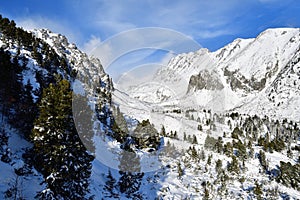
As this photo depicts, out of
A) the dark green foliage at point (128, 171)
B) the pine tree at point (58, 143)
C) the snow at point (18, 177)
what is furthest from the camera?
the dark green foliage at point (128, 171)

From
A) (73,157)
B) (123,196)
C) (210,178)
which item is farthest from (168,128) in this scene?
(73,157)

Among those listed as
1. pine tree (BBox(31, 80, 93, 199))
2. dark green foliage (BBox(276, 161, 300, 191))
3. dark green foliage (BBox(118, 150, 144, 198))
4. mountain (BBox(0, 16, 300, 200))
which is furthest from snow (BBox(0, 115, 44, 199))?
dark green foliage (BBox(276, 161, 300, 191))

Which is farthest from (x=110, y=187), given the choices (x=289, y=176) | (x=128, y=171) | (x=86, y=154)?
(x=289, y=176)

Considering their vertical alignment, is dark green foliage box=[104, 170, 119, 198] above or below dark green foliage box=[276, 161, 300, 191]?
below

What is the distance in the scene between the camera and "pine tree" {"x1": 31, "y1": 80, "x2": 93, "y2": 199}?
22250 millimetres

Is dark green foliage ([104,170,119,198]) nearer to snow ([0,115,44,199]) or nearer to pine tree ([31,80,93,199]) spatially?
snow ([0,115,44,199])

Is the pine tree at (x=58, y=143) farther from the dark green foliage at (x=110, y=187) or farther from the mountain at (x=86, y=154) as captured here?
the dark green foliage at (x=110, y=187)

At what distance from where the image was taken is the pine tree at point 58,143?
73.0ft

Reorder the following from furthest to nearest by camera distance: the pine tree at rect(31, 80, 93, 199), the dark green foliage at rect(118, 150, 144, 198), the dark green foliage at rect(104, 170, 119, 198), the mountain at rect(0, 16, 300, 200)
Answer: the dark green foliage at rect(118, 150, 144, 198), the dark green foliage at rect(104, 170, 119, 198), the mountain at rect(0, 16, 300, 200), the pine tree at rect(31, 80, 93, 199)

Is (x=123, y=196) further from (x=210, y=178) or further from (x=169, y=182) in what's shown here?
(x=210, y=178)

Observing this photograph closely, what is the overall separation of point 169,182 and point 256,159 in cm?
5430

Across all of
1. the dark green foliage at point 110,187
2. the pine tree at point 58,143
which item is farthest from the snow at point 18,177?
the dark green foliage at point 110,187

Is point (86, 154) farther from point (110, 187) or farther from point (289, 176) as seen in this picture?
point (289, 176)

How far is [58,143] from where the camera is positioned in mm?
22406
